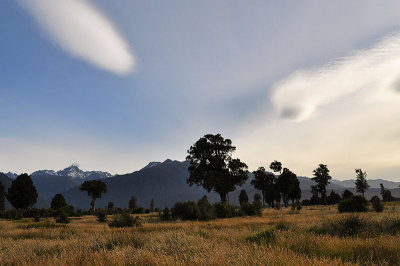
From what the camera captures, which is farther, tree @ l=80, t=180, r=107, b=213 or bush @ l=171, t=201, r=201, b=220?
tree @ l=80, t=180, r=107, b=213

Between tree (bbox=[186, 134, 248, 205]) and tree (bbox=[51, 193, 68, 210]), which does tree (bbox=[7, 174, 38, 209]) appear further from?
tree (bbox=[186, 134, 248, 205])

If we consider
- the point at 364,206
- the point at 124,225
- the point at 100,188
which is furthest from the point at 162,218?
the point at 100,188

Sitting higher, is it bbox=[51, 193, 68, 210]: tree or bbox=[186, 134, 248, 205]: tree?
bbox=[186, 134, 248, 205]: tree

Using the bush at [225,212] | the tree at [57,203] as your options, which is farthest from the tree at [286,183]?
the tree at [57,203]

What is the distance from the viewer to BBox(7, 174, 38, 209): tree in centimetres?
5516

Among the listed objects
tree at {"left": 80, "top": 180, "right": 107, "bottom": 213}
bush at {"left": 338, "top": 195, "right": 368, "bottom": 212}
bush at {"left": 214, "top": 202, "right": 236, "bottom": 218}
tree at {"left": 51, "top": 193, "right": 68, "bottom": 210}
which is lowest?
tree at {"left": 51, "top": 193, "right": 68, "bottom": 210}

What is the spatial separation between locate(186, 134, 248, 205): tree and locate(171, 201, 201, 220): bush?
1358 centimetres

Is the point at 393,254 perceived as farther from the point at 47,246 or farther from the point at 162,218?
the point at 162,218

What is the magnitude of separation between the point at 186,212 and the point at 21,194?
4765 centimetres

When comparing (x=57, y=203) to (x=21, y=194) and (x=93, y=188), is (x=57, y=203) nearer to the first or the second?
(x=93, y=188)

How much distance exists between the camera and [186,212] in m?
26.2

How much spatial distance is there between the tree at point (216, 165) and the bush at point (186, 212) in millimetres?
13580

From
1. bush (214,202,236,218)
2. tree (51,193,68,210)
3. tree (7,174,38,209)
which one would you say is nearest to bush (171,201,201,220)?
bush (214,202,236,218)

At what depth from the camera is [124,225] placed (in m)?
19.1
